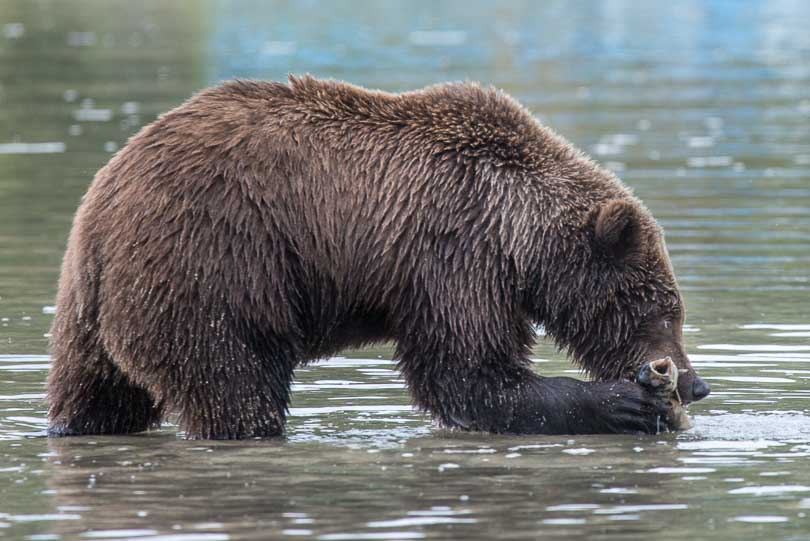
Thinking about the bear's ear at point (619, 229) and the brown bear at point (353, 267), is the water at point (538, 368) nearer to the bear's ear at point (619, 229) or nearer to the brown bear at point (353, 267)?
the brown bear at point (353, 267)

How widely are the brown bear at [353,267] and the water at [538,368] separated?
25cm

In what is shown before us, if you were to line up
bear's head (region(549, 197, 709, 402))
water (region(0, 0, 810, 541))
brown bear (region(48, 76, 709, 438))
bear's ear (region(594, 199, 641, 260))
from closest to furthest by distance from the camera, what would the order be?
water (region(0, 0, 810, 541)), brown bear (region(48, 76, 709, 438)), bear's ear (region(594, 199, 641, 260)), bear's head (region(549, 197, 709, 402))

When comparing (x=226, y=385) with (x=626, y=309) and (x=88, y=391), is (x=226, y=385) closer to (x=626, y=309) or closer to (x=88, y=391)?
(x=88, y=391)

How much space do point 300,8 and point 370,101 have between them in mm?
60485

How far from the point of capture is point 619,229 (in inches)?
350

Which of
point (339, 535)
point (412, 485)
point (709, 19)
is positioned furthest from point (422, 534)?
point (709, 19)

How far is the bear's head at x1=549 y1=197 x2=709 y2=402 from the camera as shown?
29.8 ft

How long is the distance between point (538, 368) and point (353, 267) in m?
2.63

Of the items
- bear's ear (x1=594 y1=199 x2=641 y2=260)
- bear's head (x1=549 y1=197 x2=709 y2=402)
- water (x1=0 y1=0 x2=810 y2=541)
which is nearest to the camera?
water (x1=0 y1=0 x2=810 y2=541)

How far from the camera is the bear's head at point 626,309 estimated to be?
357 inches

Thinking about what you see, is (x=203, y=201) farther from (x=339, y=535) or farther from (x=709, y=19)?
(x=709, y=19)

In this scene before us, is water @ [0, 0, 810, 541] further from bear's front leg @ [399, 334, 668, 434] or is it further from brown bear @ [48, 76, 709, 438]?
brown bear @ [48, 76, 709, 438]

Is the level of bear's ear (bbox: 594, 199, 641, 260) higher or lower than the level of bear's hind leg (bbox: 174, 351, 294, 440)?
higher

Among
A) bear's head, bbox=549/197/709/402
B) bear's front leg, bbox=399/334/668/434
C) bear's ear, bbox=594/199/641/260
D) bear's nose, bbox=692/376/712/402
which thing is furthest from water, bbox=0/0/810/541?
bear's ear, bbox=594/199/641/260
